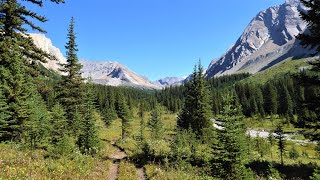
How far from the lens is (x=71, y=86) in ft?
138

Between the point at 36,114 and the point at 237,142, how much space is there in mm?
16118

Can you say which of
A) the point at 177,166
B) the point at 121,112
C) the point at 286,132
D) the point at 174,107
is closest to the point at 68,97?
the point at 121,112

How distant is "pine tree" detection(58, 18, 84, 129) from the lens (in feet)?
134

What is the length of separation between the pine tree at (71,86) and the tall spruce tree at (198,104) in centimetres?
1664

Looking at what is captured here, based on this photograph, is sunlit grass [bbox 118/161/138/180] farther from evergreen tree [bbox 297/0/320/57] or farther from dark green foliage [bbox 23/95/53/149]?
evergreen tree [bbox 297/0/320/57]

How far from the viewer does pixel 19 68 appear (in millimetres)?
23516

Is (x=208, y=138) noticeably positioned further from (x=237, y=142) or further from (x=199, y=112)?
(x=237, y=142)

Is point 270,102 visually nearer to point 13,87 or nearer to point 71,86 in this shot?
point 71,86

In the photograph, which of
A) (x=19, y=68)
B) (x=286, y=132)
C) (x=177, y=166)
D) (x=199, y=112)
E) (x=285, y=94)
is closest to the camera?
(x=177, y=166)

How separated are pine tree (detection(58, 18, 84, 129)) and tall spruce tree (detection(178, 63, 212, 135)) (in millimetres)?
16644

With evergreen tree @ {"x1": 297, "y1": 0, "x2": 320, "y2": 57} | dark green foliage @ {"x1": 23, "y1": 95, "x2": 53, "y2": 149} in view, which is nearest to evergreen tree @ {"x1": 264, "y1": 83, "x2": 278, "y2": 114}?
evergreen tree @ {"x1": 297, "y1": 0, "x2": 320, "y2": 57}

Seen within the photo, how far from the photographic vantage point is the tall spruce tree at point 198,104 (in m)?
46.1

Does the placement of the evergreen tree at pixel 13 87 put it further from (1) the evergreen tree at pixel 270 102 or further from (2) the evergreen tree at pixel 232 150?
(1) the evergreen tree at pixel 270 102

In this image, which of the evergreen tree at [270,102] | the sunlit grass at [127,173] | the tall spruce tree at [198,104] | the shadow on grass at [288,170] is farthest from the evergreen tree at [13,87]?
the evergreen tree at [270,102]
